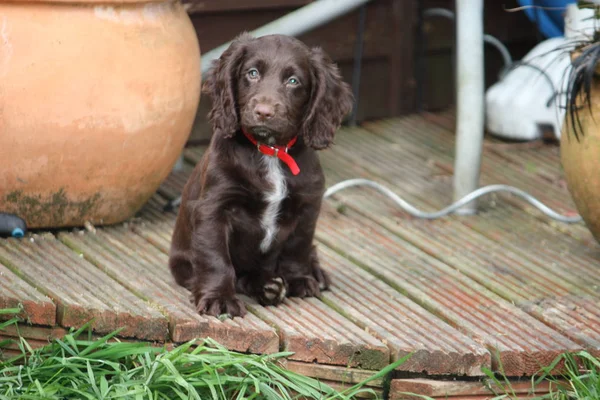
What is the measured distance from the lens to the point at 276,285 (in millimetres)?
3260

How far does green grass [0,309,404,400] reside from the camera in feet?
9.01

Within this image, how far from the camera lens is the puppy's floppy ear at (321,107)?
10.6 ft

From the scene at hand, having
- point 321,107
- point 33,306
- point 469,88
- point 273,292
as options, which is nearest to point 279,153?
point 321,107

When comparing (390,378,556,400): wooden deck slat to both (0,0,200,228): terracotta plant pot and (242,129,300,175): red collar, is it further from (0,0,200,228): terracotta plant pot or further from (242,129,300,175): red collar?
(0,0,200,228): terracotta plant pot

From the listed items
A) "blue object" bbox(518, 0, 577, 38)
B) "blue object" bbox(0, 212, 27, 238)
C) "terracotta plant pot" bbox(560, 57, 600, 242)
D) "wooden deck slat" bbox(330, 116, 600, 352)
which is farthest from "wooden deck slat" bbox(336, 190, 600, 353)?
"blue object" bbox(518, 0, 577, 38)

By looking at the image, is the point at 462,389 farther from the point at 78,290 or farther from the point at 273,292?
the point at 78,290

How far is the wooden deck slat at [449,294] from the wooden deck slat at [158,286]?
0.67 metres

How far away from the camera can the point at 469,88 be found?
435 centimetres

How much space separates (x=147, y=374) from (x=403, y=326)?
0.83m

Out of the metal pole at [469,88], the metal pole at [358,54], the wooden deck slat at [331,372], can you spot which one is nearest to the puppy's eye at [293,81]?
the wooden deck slat at [331,372]

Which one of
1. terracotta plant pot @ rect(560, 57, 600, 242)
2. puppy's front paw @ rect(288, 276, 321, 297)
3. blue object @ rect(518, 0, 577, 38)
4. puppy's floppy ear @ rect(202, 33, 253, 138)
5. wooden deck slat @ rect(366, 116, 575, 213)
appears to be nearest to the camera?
puppy's floppy ear @ rect(202, 33, 253, 138)

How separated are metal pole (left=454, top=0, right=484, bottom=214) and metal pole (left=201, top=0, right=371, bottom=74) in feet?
1.63

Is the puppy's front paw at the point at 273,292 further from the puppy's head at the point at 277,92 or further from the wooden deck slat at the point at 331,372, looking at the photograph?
the puppy's head at the point at 277,92

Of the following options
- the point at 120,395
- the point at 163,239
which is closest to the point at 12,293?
the point at 120,395
